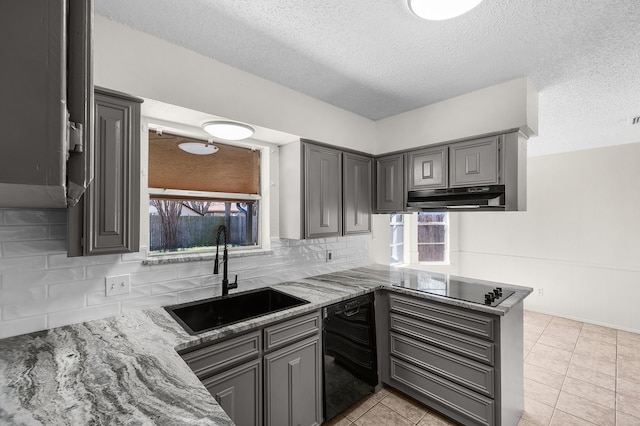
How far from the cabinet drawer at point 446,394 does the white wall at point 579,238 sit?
3.54 meters

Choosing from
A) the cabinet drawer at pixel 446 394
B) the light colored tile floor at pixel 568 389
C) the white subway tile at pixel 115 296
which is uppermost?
the white subway tile at pixel 115 296

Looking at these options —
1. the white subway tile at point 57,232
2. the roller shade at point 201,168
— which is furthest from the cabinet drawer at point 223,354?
the roller shade at point 201,168

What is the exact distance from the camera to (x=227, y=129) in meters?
2.00

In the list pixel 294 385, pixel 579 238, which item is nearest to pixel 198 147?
pixel 294 385

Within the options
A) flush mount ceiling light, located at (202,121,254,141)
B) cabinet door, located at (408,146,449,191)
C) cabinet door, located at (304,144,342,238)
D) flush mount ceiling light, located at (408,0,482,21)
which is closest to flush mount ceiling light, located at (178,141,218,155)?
flush mount ceiling light, located at (202,121,254,141)

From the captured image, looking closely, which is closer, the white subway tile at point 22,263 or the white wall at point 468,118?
the white subway tile at point 22,263

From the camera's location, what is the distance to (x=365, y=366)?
242 centimetres

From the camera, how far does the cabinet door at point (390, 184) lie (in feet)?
9.87

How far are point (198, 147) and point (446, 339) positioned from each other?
2.43m

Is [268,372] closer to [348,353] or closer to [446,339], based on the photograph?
[348,353]

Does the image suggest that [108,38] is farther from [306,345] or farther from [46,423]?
[306,345]

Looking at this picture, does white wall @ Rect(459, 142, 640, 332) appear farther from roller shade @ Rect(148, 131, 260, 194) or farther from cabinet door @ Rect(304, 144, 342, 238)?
roller shade @ Rect(148, 131, 260, 194)

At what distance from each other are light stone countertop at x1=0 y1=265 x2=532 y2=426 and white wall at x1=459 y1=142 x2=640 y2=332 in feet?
11.6

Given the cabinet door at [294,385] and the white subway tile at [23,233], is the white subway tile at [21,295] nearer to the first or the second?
the white subway tile at [23,233]
